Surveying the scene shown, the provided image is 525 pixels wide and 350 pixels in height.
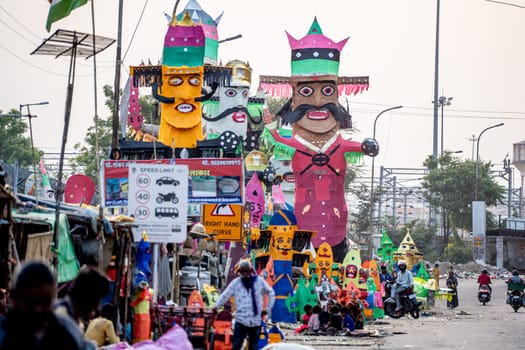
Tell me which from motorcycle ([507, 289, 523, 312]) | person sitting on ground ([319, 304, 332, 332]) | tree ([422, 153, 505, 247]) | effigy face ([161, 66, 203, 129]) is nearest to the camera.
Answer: person sitting on ground ([319, 304, 332, 332])

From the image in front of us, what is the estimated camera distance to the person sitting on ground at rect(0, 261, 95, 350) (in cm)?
501

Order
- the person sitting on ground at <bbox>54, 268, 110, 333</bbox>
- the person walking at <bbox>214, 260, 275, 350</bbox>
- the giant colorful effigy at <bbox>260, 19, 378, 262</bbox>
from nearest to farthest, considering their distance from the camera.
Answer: the person sitting on ground at <bbox>54, 268, 110, 333</bbox> → the person walking at <bbox>214, 260, 275, 350</bbox> → the giant colorful effigy at <bbox>260, 19, 378, 262</bbox>

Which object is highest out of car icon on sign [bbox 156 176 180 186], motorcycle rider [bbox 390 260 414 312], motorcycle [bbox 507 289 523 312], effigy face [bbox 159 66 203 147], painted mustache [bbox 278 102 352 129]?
painted mustache [bbox 278 102 352 129]

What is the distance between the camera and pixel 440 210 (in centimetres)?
8750

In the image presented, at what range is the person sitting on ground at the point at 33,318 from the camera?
5008 millimetres

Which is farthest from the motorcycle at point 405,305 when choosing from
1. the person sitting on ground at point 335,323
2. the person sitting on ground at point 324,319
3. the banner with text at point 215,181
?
the banner with text at point 215,181

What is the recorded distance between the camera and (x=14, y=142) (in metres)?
66.7

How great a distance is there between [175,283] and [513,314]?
14873mm

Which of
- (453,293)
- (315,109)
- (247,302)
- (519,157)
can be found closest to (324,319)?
(247,302)

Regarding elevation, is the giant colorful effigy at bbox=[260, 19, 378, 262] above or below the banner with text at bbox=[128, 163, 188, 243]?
above

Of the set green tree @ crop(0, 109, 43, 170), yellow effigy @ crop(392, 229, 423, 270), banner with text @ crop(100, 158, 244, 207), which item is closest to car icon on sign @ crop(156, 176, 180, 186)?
banner with text @ crop(100, 158, 244, 207)

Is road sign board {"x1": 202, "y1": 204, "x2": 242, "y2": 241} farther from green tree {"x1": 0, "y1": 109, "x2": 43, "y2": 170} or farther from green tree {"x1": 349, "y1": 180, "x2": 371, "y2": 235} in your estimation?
green tree {"x1": 349, "y1": 180, "x2": 371, "y2": 235}

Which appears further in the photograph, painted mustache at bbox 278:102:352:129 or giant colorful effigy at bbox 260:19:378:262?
painted mustache at bbox 278:102:352:129

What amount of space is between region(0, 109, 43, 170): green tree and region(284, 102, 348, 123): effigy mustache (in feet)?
111
